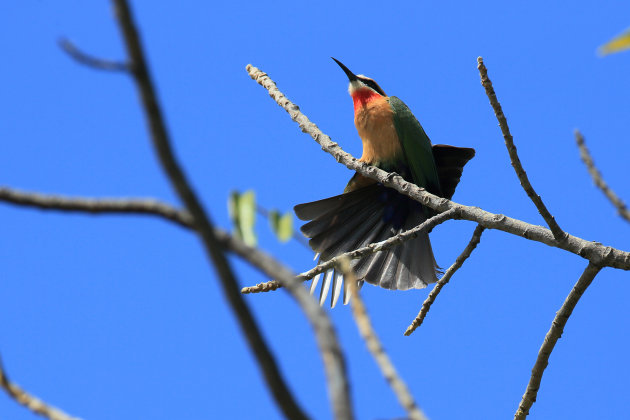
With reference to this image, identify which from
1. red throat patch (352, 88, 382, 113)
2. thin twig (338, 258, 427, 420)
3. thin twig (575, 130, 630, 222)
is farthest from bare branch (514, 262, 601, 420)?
red throat patch (352, 88, 382, 113)

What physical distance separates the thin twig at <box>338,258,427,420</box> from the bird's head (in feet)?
15.3

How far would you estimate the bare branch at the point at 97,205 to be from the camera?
2.86 ft

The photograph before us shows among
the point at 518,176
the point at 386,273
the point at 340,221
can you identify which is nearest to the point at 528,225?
the point at 518,176

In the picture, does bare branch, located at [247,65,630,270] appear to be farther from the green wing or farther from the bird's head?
the bird's head

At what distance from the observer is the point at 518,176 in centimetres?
268

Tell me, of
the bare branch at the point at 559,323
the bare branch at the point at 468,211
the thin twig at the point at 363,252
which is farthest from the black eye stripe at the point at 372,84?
the bare branch at the point at 559,323

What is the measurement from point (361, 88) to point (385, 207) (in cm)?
138

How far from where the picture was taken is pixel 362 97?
5.69 meters

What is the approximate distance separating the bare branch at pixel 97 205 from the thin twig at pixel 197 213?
5 cm

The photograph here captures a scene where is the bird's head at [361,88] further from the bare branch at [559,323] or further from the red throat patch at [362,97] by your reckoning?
the bare branch at [559,323]

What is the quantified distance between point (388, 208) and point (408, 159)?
0.45 m

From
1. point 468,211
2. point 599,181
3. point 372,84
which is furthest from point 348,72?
point 599,181

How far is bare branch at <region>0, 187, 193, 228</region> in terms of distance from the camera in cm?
87

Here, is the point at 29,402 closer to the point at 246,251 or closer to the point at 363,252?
the point at 246,251
